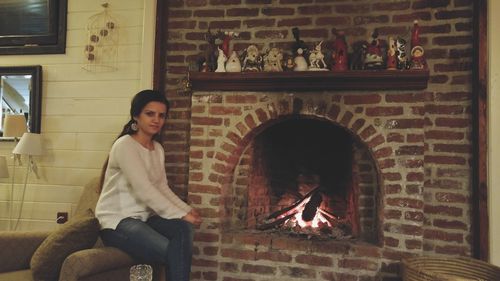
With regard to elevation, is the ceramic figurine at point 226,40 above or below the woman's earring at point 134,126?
above

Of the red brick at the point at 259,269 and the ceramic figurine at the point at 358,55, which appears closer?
the ceramic figurine at the point at 358,55

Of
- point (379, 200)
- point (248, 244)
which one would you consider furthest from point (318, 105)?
point (248, 244)

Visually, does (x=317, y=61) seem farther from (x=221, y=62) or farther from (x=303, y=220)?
(x=303, y=220)

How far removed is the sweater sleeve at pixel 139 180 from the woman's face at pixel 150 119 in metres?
0.18

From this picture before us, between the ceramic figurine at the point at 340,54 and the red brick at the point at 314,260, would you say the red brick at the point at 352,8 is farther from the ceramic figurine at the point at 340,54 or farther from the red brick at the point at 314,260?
the red brick at the point at 314,260

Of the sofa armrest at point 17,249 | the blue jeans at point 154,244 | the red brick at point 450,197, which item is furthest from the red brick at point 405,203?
the sofa armrest at point 17,249

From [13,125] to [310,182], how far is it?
2.40m

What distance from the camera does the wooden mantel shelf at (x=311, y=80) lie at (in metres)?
2.53

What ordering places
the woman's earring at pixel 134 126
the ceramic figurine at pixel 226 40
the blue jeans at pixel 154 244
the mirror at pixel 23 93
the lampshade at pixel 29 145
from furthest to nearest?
the mirror at pixel 23 93 → the lampshade at pixel 29 145 → the ceramic figurine at pixel 226 40 → the woman's earring at pixel 134 126 → the blue jeans at pixel 154 244

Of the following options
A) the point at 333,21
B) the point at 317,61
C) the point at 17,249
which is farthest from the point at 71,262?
the point at 333,21

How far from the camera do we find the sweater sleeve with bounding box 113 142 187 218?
2.22 m

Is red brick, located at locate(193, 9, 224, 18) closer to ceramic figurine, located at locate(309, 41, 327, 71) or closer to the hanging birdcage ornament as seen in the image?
the hanging birdcage ornament

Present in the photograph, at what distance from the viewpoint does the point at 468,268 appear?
2.43m

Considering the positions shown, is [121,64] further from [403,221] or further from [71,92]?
[403,221]
